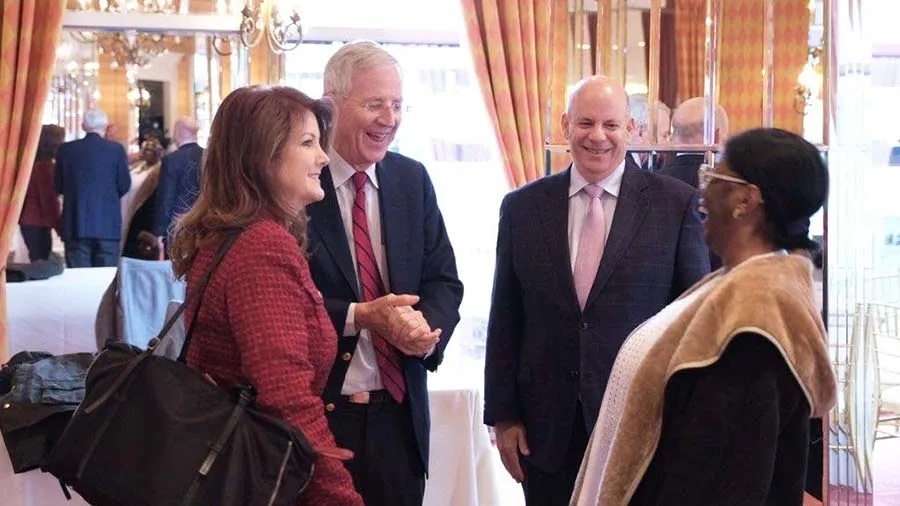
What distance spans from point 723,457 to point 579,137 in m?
1.22

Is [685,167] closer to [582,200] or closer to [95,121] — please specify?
[582,200]

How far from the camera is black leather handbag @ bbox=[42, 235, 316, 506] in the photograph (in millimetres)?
1764

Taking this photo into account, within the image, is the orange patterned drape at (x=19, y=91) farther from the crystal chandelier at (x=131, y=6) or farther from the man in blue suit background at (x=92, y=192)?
the man in blue suit background at (x=92, y=192)

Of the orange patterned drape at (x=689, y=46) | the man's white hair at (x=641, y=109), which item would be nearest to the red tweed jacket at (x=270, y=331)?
the man's white hair at (x=641, y=109)

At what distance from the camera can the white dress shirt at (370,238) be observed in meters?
2.47

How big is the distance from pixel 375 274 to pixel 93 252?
15.2 ft

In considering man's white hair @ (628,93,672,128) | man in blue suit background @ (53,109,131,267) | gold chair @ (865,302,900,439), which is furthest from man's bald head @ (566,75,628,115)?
man in blue suit background @ (53,109,131,267)

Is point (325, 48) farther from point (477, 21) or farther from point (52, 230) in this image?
point (52, 230)

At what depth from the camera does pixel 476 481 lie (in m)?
3.70

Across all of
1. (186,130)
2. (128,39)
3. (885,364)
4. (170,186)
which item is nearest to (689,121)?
(885,364)

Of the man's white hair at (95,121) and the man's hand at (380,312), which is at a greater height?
the man's white hair at (95,121)

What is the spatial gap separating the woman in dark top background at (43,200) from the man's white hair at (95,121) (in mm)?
185

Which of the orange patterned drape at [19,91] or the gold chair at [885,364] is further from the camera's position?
the gold chair at [885,364]

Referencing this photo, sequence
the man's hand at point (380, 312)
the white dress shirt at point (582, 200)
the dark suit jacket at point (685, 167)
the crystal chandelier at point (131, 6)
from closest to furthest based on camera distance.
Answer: the man's hand at point (380, 312) → the white dress shirt at point (582, 200) → the dark suit jacket at point (685, 167) → the crystal chandelier at point (131, 6)
